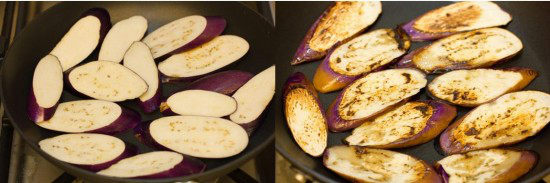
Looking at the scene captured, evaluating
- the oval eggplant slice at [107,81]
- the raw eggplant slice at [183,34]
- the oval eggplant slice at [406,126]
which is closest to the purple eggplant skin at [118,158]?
the oval eggplant slice at [107,81]

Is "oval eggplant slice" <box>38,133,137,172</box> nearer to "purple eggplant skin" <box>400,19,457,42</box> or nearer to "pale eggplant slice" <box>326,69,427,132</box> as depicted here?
"pale eggplant slice" <box>326,69,427,132</box>

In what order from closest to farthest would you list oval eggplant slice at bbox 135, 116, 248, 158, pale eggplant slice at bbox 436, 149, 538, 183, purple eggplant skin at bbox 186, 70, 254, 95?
pale eggplant slice at bbox 436, 149, 538, 183 < oval eggplant slice at bbox 135, 116, 248, 158 < purple eggplant skin at bbox 186, 70, 254, 95

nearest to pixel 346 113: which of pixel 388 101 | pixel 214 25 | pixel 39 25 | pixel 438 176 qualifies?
pixel 388 101

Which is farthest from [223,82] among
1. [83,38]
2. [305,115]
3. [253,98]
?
[83,38]

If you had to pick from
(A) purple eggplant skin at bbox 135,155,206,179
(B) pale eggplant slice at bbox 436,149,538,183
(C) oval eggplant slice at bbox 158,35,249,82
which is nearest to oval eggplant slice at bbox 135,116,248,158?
(A) purple eggplant skin at bbox 135,155,206,179

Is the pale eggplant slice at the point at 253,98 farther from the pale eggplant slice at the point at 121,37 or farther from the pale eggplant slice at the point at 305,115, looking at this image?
the pale eggplant slice at the point at 121,37

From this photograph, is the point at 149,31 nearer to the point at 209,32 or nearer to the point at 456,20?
the point at 209,32
